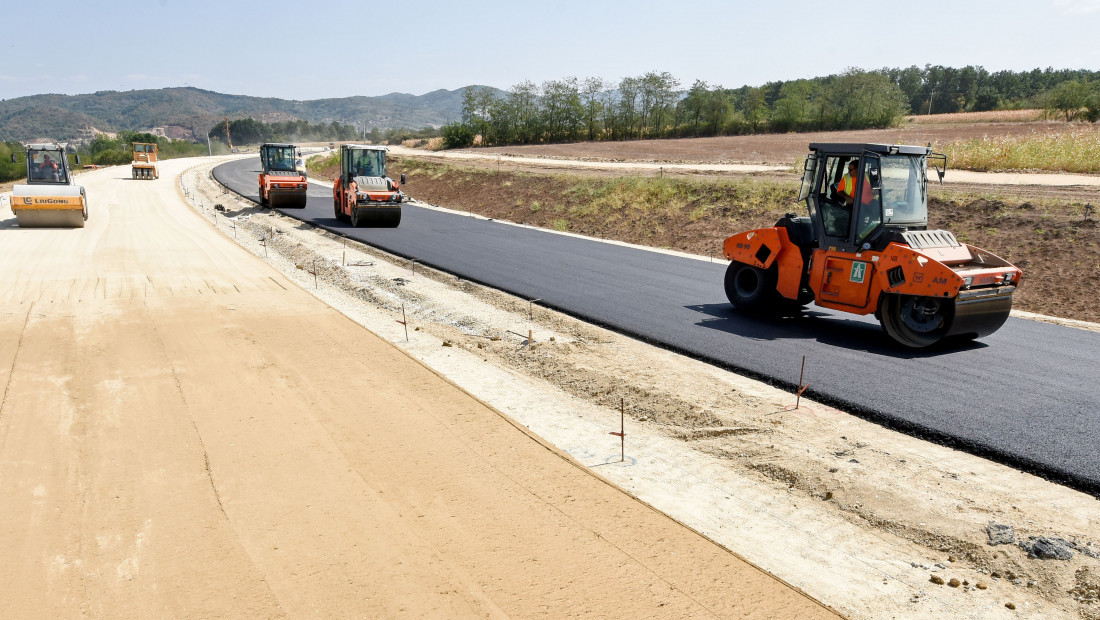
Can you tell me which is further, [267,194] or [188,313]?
[267,194]

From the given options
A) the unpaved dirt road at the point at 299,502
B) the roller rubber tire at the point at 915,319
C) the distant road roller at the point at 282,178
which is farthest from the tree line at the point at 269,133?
the roller rubber tire at the point at 915,319

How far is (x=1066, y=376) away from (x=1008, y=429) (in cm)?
222

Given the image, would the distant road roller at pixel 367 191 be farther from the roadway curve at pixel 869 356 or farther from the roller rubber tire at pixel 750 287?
the roller rubber tire at pixel 750 287

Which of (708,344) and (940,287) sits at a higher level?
(940,287)

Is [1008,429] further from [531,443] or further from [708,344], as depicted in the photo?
[531,443]

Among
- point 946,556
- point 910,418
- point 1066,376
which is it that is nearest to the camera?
point 946,556

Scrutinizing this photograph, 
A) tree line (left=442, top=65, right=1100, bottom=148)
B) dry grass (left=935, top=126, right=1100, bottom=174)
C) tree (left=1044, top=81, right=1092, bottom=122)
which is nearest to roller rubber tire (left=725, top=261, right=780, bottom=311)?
Answer: dry grass (left=935, top=126, right=1100, bottom=174)

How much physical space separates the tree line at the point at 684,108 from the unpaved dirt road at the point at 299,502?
5811cm

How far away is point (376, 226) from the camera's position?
2144 cm

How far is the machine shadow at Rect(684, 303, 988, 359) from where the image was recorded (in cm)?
923

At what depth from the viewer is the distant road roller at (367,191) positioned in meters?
20.9

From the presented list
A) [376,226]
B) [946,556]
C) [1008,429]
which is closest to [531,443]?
[946,556]

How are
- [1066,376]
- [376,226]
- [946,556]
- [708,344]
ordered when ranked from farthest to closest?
[376,226], [708,344], [1066,376], [946,556]

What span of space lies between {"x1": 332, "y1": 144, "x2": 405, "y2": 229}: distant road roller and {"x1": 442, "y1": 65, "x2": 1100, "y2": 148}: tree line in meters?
47.3
